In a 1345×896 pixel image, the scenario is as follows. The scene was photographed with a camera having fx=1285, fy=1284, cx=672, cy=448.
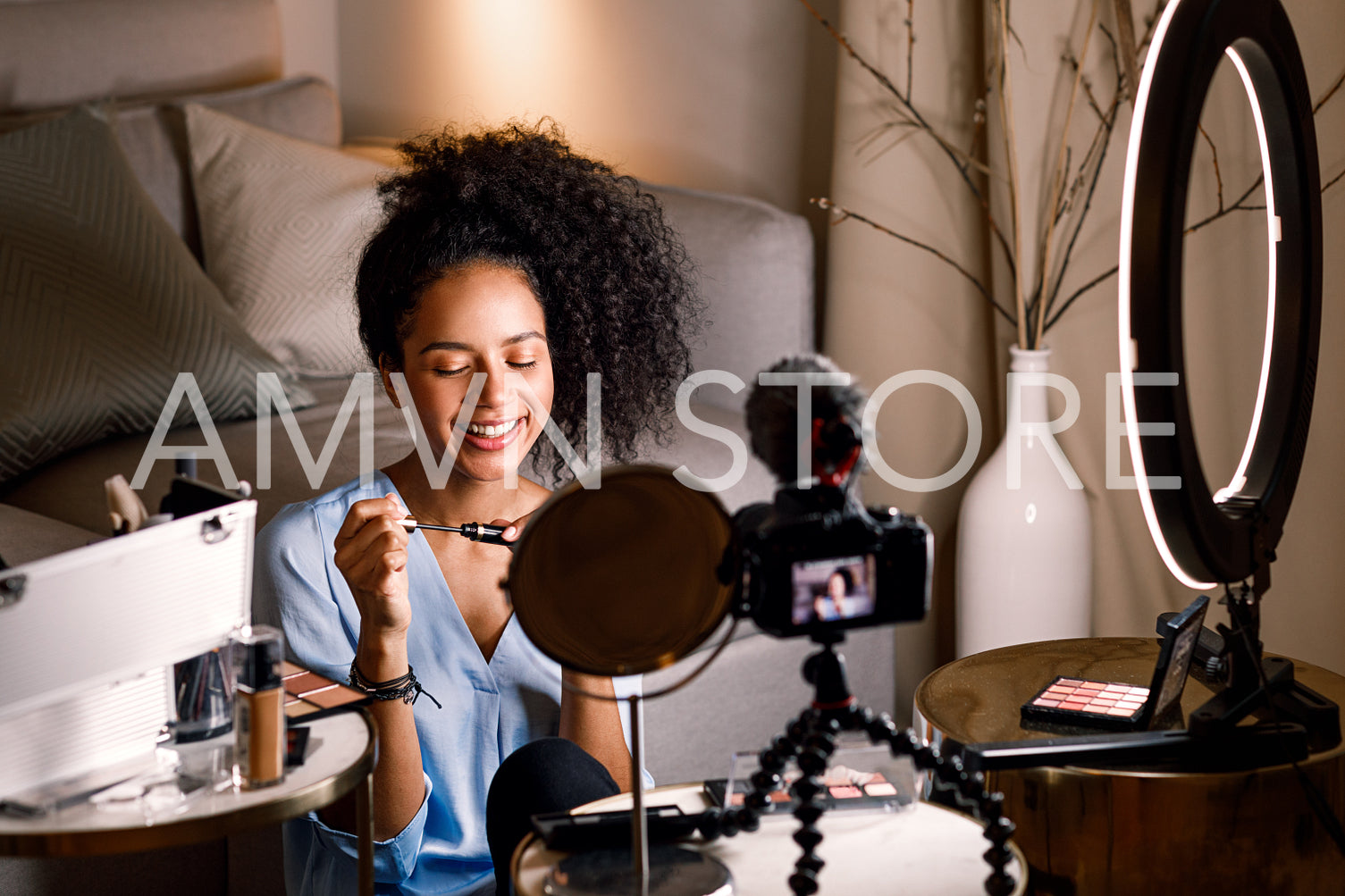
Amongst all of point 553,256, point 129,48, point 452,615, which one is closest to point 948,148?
point 553,256

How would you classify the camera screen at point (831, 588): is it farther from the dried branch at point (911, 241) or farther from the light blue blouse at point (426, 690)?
the dried branch at point (911, 241)

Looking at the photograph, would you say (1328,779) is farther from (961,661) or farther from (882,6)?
(882,6)

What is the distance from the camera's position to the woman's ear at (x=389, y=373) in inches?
46.6

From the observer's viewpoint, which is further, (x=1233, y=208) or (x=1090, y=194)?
(x=1090, y=194)

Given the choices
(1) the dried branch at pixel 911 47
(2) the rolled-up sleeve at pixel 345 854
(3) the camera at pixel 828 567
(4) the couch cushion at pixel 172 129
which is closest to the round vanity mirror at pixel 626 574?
(3) the camera at pixel 828 567

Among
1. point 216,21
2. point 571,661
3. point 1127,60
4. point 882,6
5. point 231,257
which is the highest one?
point 216,21

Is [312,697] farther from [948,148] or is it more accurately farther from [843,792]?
[948,148]

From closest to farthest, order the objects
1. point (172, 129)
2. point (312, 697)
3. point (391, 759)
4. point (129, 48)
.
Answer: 1. point (312, 697)
2. point (391, 759)
3. point (172, 129)
4. point (129, 48)

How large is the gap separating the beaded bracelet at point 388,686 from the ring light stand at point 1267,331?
1.85 ft

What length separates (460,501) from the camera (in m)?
1.18

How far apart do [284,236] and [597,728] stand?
1.17m

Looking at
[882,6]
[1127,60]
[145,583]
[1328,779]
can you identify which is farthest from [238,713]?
[882,6]

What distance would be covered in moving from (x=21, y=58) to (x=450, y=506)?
1.58 metres

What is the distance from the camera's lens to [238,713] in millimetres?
687
